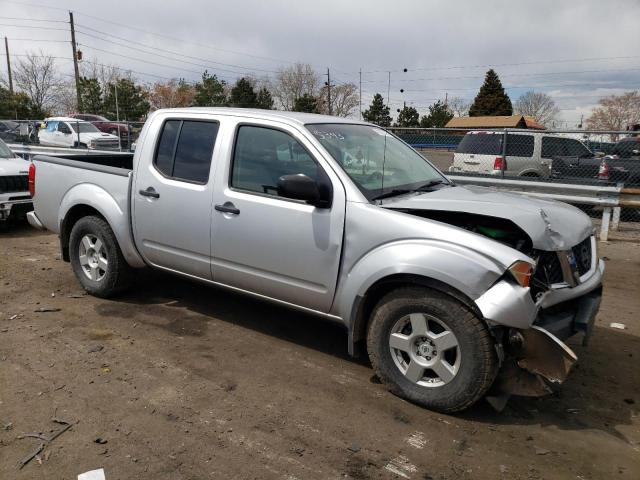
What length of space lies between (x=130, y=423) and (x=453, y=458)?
193 centimetres

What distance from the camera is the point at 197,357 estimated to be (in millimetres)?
4160

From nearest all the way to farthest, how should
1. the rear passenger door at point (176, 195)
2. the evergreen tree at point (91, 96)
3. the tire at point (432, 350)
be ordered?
the tire at point (432, 350) → the rear passenger door at point (176, 195) → the evergreen tree at point (91, 96)

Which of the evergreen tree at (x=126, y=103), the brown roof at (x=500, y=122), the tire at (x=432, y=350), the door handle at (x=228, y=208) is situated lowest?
the tire at (x=432, y=350)

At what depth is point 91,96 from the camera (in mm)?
49656

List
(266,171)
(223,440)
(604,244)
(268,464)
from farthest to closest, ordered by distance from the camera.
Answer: (604,244) → (266,171) → (223,440) → (268,464)

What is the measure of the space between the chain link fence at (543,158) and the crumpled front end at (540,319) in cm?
638

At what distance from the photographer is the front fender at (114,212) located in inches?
195

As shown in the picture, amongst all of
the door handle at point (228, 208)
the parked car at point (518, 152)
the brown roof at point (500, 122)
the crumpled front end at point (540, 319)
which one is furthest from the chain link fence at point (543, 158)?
the brown roof at point (500, 122)

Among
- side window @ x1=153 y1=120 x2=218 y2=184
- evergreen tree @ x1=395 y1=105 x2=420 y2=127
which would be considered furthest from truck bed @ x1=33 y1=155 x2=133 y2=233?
evergreen tree @ x1=395 y1=105 x2=420 y2=127

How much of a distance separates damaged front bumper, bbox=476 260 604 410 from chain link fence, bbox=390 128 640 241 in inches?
257

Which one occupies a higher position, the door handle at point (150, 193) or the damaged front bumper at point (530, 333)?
the door handle at point (150, 193)

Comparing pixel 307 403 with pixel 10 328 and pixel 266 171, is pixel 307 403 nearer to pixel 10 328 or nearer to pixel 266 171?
pixel 266 171

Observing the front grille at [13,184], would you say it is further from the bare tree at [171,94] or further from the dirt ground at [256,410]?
the bare tree at [171,94]

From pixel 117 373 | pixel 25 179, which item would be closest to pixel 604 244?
pixel 117 373
